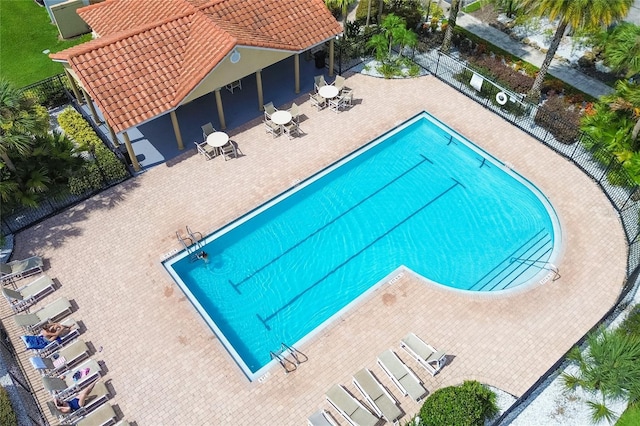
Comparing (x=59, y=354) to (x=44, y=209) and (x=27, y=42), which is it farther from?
(x=27, y=42)

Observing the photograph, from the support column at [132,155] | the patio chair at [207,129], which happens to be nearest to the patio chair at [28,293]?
the support column at [132,155]

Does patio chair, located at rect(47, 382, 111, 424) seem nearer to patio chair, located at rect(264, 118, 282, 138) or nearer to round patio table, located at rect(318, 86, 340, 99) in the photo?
patio chair, located at rect(264, 118, 282, 138)

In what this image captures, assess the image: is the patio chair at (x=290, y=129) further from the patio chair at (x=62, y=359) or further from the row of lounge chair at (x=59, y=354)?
the patio chair at (x=62, y=359)

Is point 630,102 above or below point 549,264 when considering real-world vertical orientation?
above

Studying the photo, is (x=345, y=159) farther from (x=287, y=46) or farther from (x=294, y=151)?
(x=287, y=46)

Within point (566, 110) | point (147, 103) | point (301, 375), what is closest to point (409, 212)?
point (301, 375)

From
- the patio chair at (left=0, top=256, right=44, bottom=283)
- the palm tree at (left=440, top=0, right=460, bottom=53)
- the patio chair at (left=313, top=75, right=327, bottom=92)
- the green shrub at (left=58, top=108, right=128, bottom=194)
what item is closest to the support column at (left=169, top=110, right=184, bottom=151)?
the green shrub at (left=58, top=108, right=128, bottom=194)

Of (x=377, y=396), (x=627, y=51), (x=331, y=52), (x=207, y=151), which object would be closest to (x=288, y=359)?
(x=377, y=396)
